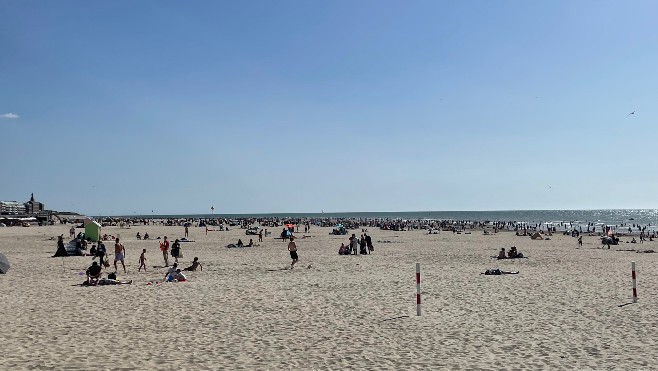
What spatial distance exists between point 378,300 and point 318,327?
3.30 metres

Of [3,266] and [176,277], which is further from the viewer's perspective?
[3,266]

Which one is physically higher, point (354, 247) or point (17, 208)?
point (17, 208)

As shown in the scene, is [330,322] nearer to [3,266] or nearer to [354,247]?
[3,266]

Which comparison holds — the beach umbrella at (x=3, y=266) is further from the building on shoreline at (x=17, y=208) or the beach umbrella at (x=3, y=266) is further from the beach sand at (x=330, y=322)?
the building on shoreline at (x=17, y=208)

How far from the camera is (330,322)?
10.3m

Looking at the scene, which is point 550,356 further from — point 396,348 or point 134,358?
point 134,358

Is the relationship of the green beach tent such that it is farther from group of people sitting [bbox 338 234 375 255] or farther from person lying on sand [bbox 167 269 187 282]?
person lying on sand [bbox 167 269 187 282]

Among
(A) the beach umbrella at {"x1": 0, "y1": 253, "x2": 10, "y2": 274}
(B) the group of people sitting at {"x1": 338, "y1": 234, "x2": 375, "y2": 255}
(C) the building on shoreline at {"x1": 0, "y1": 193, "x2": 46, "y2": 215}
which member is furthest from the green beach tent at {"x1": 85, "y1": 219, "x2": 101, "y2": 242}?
(C) the building on shoreline at {"x1": 0, "y1": 193, "x2": 46, "y2": 215}

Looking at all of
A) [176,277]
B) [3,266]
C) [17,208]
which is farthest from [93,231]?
[17,208]

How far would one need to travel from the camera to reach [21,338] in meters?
8.83

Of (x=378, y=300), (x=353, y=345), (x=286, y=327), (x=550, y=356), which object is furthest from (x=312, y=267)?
(x=550, y=356)

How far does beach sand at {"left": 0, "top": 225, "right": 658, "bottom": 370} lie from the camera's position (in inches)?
301

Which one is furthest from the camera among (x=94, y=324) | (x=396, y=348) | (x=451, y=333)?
(x=94, y=324)

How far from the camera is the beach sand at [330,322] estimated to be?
764 centimetres
